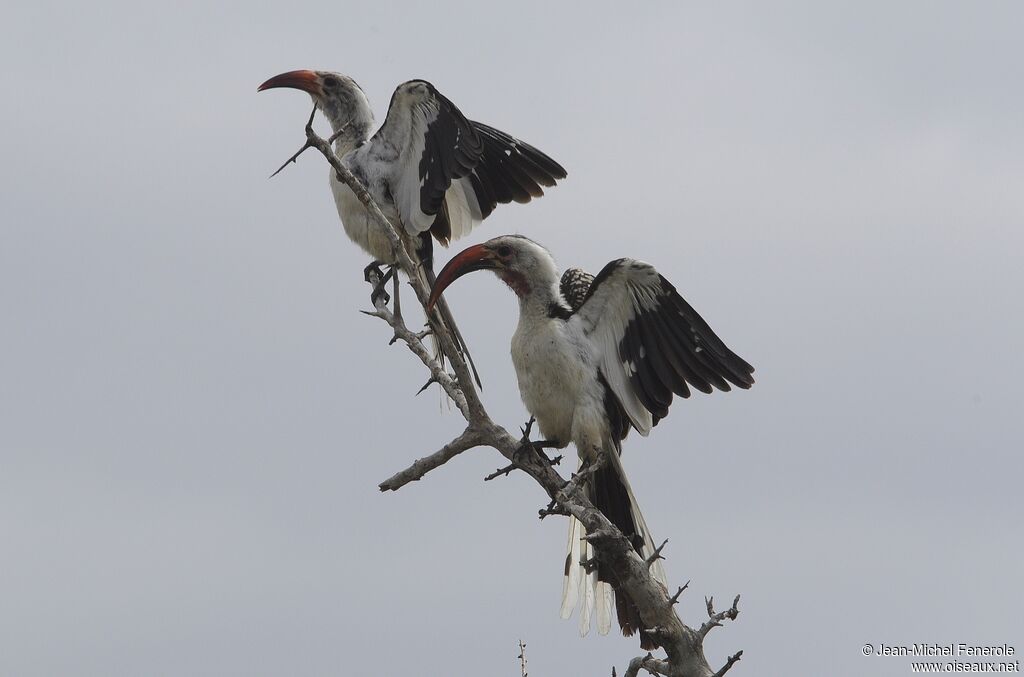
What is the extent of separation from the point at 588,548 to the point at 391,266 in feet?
6.50

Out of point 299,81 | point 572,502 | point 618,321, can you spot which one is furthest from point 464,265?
point 299,81

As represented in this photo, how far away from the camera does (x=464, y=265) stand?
7066 mm

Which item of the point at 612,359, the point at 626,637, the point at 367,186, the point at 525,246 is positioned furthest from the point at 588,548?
the point at 367,186

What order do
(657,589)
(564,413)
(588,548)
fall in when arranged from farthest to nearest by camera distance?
1. (588,548)
2. (564,413)
3. (657,589)

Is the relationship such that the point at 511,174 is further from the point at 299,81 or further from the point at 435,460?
the point at 435,460

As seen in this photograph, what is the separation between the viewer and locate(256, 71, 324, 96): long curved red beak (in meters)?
8.91

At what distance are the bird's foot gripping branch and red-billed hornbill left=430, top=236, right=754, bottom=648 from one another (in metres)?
0.46

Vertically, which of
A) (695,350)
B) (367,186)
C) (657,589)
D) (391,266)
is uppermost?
(367,186)

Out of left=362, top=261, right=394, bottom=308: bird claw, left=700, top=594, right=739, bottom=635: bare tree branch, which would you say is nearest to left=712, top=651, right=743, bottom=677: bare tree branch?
left=700, top=594, right=739, bottom=635: bare tree branch

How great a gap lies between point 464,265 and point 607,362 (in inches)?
36.1

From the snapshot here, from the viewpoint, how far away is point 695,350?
6.69 meters

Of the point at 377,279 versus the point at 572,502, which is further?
the point at 377,279

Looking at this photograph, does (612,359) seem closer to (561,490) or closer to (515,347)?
(515,347)

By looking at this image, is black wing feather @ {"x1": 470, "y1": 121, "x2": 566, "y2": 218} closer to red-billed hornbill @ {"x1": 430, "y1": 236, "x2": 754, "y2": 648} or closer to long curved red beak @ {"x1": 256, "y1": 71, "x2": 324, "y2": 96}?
long curved red beak @ {"x1": 256, "y1": 71, "x2": 324, "y2": 96}
